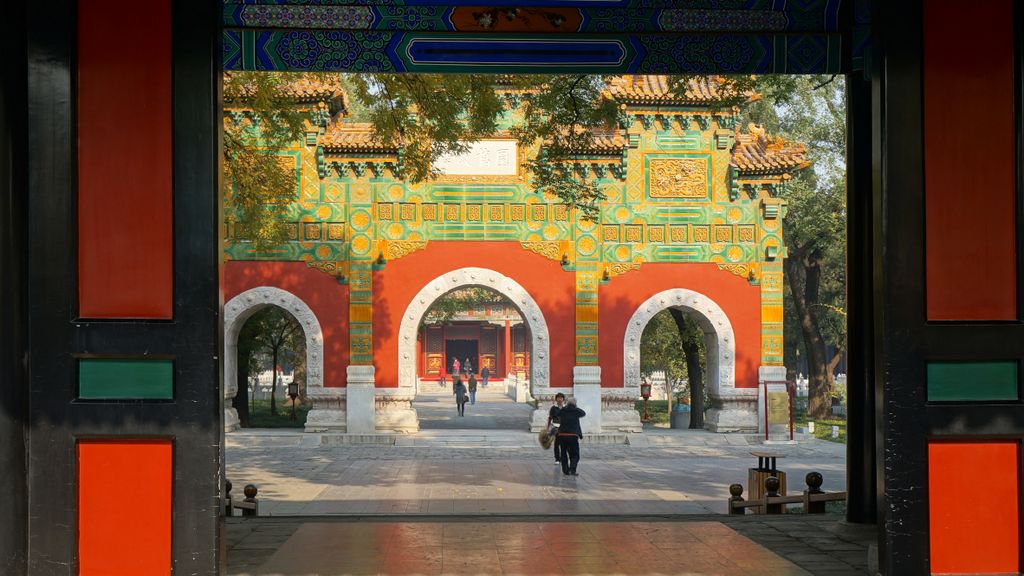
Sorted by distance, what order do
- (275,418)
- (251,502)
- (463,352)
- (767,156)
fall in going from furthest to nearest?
(463,352), (275,418), (767,156), (251,502)

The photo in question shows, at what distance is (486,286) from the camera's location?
20438mm

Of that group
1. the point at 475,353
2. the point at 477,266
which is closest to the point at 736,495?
the point at 477,266

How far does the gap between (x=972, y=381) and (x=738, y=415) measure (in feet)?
53.3

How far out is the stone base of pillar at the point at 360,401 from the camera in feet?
64.8

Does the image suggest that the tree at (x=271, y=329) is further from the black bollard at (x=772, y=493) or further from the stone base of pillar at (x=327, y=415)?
the black bollard at (x=772, y=493)

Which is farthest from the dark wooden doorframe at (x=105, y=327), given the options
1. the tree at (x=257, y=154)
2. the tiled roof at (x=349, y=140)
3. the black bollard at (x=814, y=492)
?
the tiled roof at (x=349, y=140)

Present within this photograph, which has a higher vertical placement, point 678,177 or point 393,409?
point 678,177

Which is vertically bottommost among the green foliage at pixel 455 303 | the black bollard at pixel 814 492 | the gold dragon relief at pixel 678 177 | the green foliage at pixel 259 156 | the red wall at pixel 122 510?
the black bollard at pixel 814 492

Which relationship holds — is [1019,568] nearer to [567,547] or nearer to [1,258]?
[567,547]

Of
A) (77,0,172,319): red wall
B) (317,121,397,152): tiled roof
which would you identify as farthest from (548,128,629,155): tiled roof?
(77,0,172,319): red wall

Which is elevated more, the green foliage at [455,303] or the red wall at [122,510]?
the green foliage at [455,303]

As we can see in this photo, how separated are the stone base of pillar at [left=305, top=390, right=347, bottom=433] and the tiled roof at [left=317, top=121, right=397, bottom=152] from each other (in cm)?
503

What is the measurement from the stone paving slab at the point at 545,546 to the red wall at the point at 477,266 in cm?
1324

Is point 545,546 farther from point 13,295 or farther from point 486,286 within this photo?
point 486,286
